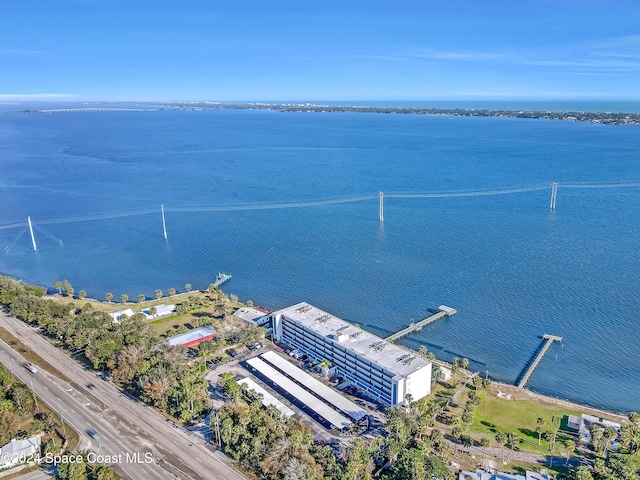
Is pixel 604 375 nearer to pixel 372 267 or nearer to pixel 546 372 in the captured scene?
pixel 546 372

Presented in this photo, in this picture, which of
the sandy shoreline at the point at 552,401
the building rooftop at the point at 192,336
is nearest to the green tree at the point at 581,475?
the sandy shoreline at the point at 552,401

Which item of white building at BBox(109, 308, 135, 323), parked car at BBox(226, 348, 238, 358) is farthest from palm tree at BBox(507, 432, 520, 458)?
white building at BBox(109, 308, 135, 323)

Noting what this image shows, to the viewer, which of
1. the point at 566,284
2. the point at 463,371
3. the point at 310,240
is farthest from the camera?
the point at 310,240

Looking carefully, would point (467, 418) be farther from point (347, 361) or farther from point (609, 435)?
point (347, 361)

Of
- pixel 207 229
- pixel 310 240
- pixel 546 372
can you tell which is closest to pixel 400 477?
pixel 546 372

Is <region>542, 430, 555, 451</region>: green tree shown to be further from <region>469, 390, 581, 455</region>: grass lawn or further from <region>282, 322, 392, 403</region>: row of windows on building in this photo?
<region>282, 322, 392, 403</region>: row of windows on building

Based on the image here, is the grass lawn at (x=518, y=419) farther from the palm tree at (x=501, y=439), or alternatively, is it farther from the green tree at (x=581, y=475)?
the green tree at (x=581, y=475)
